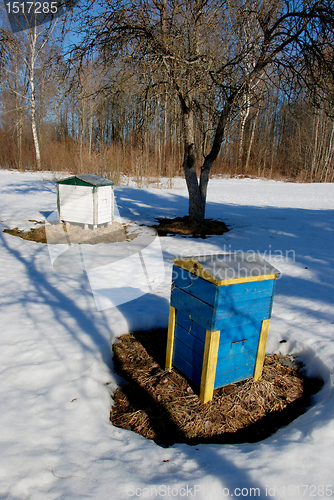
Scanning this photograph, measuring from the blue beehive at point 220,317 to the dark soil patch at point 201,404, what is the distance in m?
0.12

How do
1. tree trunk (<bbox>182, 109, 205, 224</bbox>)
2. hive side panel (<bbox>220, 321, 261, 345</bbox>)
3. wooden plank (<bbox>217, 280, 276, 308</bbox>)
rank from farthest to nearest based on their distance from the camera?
tree trunk (<bbox>182, 109, 205, 224</bbox>) → hive side panel (<bbox>220, 321, 261, 345</bbox>) → wooden plank (<bbox>217, 280, 276, 308</bbox>)

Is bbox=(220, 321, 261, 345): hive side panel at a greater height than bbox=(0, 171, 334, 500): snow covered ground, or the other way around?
bbox=(220, 321, 261, 345): hive side panel

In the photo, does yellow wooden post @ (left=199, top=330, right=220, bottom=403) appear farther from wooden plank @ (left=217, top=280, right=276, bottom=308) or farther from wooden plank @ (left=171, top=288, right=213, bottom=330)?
wooden plank @ (left=217, top=280, right=276, bottom=308)

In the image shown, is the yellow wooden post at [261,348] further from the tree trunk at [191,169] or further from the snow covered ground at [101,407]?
the tree trunk at [191,169]

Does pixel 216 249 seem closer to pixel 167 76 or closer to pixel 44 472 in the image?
pixel 167 76

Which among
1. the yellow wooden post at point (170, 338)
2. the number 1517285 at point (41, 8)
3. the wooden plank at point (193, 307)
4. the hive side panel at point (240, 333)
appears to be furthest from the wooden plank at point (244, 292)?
the number 1517285 at point (41, 8)

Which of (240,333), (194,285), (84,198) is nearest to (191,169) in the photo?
(84,198)

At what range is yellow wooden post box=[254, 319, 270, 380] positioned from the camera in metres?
2.85

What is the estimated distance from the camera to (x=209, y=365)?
2.57m

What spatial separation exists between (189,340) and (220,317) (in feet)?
1.56

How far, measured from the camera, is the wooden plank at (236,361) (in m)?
2.71

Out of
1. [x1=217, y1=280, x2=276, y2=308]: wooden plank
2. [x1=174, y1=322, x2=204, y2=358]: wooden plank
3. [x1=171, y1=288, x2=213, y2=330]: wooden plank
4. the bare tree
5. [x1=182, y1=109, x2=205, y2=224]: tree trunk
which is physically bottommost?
[x1=174, y1=322, x2=204, y2=358]: wooden plank

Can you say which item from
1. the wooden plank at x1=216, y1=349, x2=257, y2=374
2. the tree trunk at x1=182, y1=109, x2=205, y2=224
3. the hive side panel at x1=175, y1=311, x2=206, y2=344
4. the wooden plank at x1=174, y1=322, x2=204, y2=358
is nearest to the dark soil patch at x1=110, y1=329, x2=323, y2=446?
the wooden plank at x1=216, y1=349, x2=257, y2=374

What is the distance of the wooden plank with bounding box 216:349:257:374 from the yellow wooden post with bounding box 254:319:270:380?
0.04 m
